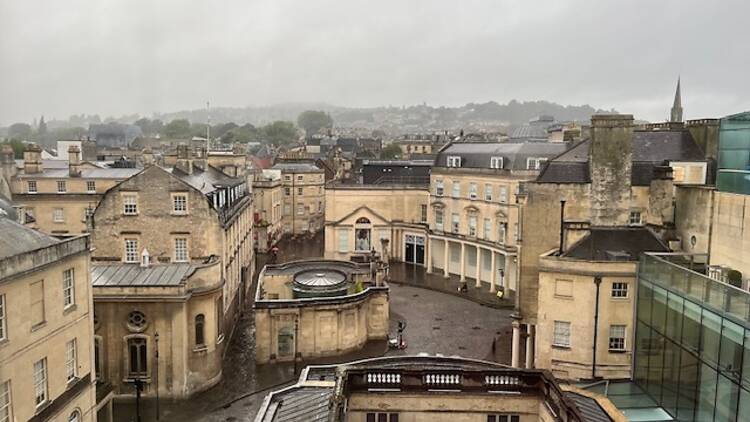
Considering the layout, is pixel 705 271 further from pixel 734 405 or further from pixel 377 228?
pixel 377 228

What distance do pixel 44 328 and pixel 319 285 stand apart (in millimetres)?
18720

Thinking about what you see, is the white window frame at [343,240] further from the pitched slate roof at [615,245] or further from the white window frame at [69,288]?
the white window frame at [69,288]

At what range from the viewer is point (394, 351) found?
36.8 meters

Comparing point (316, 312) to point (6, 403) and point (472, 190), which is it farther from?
point (472, 190)

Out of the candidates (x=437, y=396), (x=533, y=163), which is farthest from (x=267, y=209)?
(x=437, y=396)

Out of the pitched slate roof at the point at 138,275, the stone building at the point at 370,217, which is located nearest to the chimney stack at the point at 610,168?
the pitched slate roof at the point at 138,275

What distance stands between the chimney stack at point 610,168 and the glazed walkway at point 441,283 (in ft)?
62.1

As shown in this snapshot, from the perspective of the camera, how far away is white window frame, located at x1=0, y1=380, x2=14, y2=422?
57.4ft

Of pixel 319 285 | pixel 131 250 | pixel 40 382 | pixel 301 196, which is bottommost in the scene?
pixel 319 285

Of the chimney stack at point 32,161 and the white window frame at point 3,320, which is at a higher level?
the chimney stack at point 32,161

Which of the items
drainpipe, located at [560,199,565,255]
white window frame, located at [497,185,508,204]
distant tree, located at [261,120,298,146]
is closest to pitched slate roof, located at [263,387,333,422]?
drainpipe, located at [560,199,565,255]

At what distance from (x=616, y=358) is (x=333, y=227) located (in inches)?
1514

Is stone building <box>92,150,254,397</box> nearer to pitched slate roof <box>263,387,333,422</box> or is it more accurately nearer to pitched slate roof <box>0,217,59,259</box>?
pitched slate roof <box>0,217,59,259</box>

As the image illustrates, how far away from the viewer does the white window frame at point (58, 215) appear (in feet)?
157
